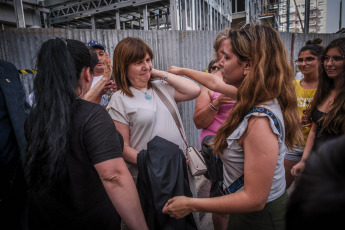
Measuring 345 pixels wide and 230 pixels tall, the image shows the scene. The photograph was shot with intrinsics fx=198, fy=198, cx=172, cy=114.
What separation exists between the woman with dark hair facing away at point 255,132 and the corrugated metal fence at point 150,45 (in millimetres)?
3906

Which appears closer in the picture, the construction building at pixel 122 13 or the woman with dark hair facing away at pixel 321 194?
the woman with dark hair facing away at pixel 321 194

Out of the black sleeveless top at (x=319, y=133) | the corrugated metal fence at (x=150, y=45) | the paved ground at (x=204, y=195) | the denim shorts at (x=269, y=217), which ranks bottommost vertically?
the paved ground at (x=204, y=195)

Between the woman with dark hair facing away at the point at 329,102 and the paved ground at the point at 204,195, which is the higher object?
the woman with dark hair facing away at the point at 329,102

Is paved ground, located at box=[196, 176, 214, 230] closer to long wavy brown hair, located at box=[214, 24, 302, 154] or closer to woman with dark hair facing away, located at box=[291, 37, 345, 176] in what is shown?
woman with dark hair facing away, located at box=[291, 37, 345, 176]

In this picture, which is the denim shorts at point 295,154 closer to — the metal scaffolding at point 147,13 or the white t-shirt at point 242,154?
the white t-shirt at point 242,154

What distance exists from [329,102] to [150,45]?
156 inches

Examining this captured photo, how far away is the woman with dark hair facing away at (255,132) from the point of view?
3.35ft

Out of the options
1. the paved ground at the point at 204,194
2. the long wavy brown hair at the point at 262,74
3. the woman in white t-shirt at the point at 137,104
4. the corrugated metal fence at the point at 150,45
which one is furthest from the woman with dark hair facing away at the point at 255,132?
the corrugated metal fence at the point at 150,45

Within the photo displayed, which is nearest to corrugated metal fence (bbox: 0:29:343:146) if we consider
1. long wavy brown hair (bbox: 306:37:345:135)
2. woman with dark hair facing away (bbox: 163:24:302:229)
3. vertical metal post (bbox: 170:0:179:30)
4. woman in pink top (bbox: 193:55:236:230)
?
vertical metal post (bbox: 170:0:179:30)

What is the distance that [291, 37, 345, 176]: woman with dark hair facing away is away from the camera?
1.91 meters

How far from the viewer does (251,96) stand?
1.15 metres

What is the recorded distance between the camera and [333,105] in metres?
1.97

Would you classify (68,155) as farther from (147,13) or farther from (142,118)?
(147,13)

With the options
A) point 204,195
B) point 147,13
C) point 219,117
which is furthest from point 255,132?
point 147,13
